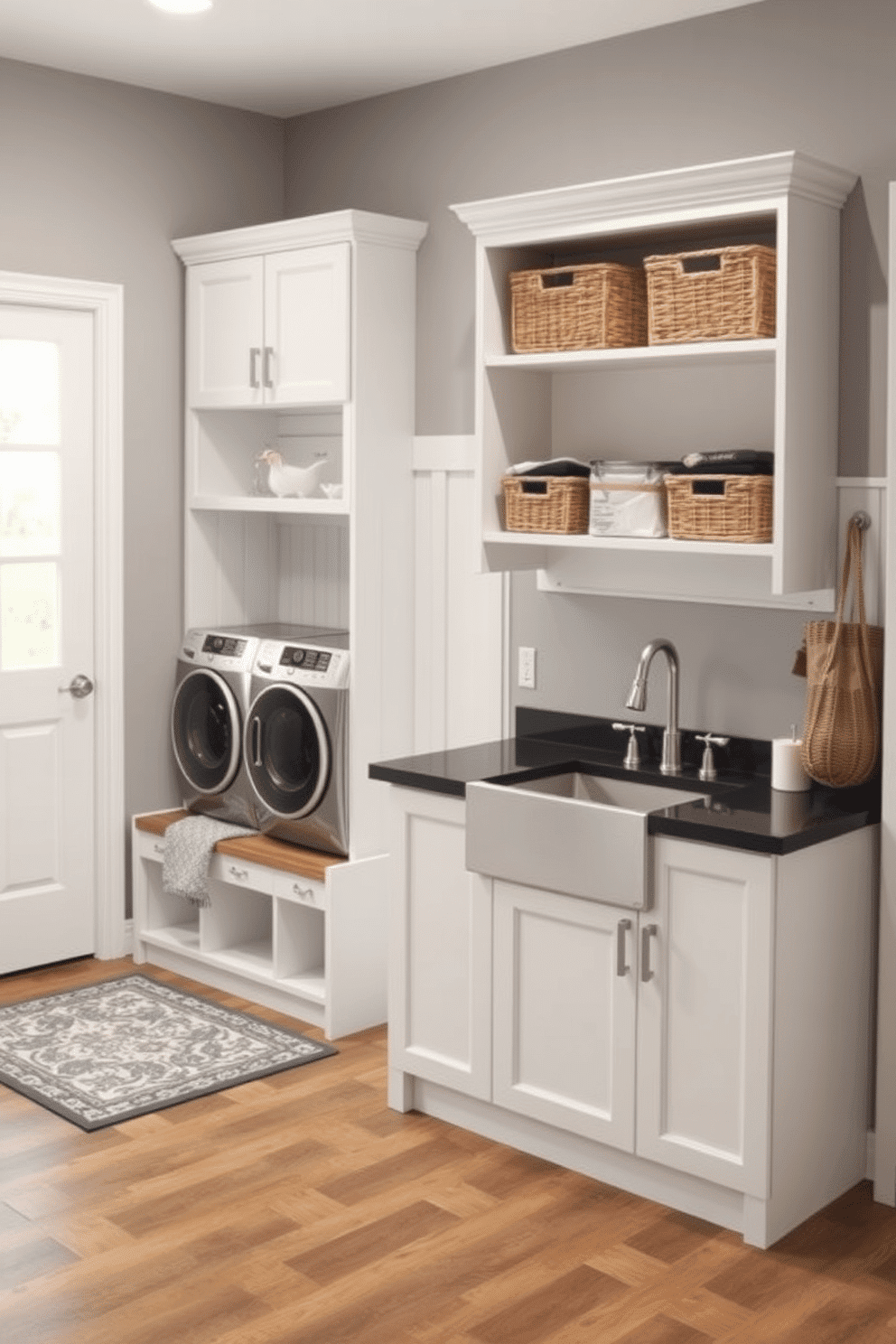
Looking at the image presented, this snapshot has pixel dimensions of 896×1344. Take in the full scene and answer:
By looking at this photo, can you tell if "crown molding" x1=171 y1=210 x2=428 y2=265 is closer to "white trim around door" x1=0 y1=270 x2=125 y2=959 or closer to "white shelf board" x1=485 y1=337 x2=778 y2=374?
"white trim around door" x1=0 y1=270 x2=125 y2=959

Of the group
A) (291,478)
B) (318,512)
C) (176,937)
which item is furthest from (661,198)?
(176,937)

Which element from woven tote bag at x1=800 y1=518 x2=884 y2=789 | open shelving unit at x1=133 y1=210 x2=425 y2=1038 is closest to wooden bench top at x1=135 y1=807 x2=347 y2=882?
open shelving unit at x1=133 y1=210 x2=425 y2=1038

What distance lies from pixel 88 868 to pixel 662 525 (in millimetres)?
2257

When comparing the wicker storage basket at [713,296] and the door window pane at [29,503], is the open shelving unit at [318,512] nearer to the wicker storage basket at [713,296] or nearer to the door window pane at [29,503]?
the door window pane at [29,503]

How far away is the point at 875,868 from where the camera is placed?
135 inches

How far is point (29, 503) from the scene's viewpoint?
4.72 metres

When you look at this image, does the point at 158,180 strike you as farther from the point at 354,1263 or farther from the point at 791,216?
the point at 354,1263

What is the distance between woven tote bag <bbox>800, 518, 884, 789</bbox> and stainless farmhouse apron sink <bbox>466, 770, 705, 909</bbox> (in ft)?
0.97

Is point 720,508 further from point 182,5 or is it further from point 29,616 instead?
point 29,616

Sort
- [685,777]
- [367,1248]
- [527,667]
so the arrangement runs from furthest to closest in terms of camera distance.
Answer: [527,667] → [685,777] → [367,1248]

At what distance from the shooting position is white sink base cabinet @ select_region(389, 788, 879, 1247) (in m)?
3.17

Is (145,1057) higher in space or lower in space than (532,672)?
lower

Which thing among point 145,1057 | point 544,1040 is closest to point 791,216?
point 544,1040

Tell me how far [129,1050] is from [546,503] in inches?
71.2
